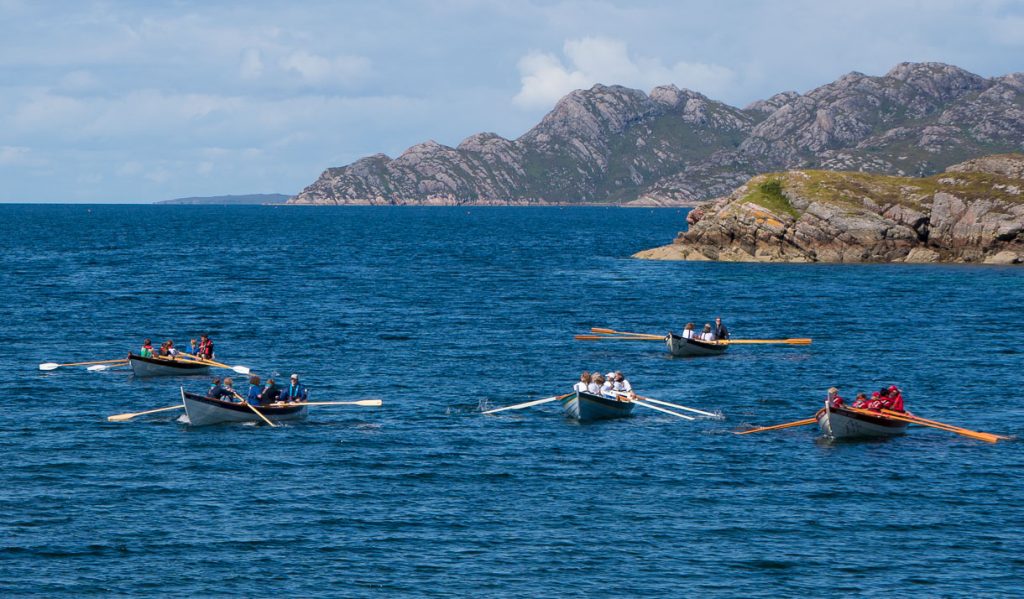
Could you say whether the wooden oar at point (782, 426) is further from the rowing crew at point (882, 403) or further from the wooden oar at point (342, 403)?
the wooden oar at point (342, 403)

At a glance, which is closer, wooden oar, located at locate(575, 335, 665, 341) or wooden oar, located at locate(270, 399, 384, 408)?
wooden oar, located at locate(270, 399, 384, 408)

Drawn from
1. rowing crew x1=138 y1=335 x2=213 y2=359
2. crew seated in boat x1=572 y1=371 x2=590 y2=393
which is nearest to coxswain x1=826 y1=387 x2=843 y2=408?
crew seated in boat x1=572 y1=371 x2=590 y2=393

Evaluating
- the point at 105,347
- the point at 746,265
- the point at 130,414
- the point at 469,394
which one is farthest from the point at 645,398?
the point at 746,265

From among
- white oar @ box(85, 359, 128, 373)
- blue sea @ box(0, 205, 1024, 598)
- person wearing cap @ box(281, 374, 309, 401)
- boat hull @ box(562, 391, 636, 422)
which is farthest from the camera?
white oar @ box(85, 359, 128, 373)

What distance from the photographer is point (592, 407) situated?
51031 mm

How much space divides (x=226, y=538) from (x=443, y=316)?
54999mm

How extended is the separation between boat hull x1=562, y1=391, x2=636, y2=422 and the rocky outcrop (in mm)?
81200

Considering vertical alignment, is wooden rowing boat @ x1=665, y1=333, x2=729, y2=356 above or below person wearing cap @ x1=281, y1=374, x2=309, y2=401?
above

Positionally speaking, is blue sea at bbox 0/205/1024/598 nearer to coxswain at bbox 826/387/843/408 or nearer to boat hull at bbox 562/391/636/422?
boat hull at bbox 562/391/636/422

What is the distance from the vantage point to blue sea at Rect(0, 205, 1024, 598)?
32188mm

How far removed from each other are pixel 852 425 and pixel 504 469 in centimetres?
1513

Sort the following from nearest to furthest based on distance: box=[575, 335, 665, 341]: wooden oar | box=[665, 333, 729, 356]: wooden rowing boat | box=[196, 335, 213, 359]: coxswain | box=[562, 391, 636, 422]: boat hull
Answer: box=[562, 391, 636, 422]: boat hull → box=[196, 335, 213, 359]: coxswain → box=[665, 333, 729, 356]: wooden rowing boat → box=[575, 335, 665, 341]: wooden oar

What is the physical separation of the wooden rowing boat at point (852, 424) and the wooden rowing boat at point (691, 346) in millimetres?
21562

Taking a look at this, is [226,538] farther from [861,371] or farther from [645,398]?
[861,371]
